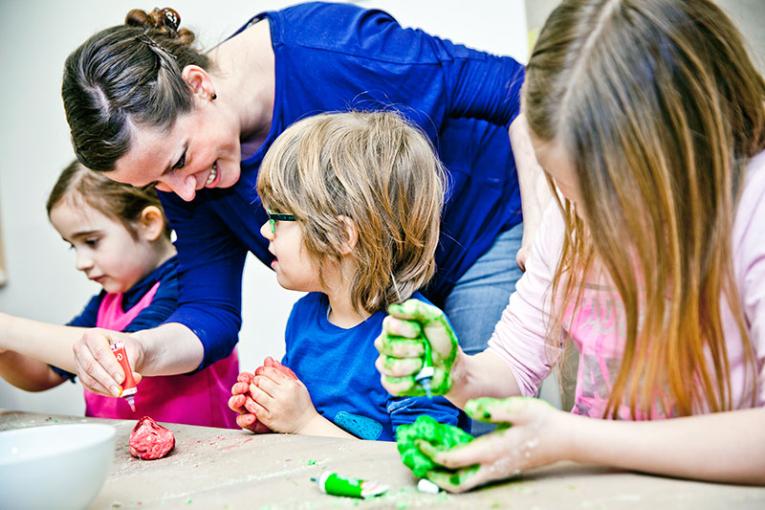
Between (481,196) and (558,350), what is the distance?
0.44 metres

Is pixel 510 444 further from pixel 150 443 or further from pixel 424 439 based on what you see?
pixel 150 443

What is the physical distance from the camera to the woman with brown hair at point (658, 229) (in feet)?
2.29

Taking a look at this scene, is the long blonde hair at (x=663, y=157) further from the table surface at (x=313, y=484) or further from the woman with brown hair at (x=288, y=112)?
the woman with brown hair at (x=288, y=112)

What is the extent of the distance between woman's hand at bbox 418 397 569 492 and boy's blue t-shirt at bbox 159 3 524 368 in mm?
634

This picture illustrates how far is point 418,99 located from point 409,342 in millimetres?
640

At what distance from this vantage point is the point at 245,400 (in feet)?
3.69

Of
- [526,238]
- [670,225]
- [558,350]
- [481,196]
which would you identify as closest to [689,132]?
[670,225]

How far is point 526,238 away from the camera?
1.23 meters

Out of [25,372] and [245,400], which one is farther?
[25,372]

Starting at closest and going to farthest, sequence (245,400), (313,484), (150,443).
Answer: (313,484) → (150,443) → (245,400)

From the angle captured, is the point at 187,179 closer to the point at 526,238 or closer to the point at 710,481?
the point at 526,238

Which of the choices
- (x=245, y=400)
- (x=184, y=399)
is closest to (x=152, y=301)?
(x=184, y=399)

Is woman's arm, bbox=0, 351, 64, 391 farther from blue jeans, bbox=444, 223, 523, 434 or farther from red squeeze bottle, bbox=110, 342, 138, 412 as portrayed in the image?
blue jeans, bbox=444, 223, 523, 434

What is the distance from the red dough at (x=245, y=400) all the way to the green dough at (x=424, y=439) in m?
0.41
